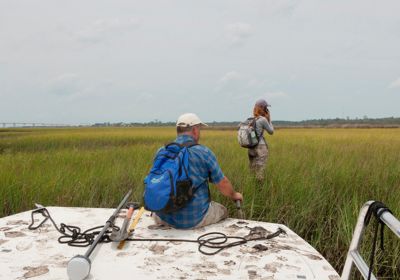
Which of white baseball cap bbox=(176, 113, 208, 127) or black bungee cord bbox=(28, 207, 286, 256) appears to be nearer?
black bungee cord bbox=(28, 207, 286, 256)

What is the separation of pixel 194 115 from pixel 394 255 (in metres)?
1.92

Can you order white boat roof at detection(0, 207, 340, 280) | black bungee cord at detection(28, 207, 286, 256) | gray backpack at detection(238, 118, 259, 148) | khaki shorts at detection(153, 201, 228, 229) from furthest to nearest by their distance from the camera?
1. gray backpack at detection(238, 118, 259, 148)
2. khaki shorts at detection(153, 201, 228, 229)
3. black bungee cord at detection(28, 207, 286, 256)
4. white boat roof at detection(0, 207, 340, 280)

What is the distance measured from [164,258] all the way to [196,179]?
0.67m

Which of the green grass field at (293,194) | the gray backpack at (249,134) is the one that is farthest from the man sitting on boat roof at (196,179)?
the gray backpack at (249,134)

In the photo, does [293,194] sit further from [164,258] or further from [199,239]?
[164,258]

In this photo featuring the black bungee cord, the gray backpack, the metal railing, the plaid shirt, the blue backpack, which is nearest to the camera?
the metal railing

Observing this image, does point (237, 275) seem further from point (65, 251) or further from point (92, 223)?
point (92, 223)

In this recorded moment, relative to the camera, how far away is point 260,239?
2.53m

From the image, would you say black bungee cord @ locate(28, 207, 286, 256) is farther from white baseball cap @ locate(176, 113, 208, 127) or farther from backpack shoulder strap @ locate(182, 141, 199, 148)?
white baseball cap @ locate(176, 113, 208, 127)

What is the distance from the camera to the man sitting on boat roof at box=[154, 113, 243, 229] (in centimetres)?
267

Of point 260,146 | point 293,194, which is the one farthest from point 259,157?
point 293,194

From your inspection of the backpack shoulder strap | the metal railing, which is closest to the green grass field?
the backpack shoulder strap

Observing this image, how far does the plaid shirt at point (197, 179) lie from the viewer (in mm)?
2664

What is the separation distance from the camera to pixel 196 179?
8.79ft
